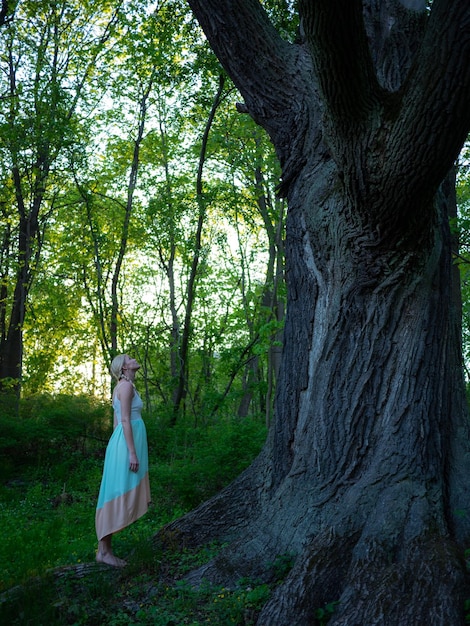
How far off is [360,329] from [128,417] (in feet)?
8.05

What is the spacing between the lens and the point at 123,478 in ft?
19.1

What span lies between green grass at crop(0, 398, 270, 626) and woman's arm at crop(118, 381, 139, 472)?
773 mm

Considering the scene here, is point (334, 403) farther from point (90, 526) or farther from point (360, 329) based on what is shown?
point (90, 526)

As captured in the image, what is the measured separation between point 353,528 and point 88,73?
48.7ft

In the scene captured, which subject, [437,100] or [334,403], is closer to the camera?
[437,100]

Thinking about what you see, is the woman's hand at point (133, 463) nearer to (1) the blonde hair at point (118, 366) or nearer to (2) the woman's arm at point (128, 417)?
(2) the woman's arm at point (128, 417)

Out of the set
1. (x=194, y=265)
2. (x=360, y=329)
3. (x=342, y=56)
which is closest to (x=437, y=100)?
(x=342, y=56)

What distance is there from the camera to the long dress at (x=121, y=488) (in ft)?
18.7

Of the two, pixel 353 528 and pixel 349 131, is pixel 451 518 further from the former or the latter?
pixel 349 131

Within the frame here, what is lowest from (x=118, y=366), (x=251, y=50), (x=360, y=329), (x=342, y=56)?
(x=118, y=366)

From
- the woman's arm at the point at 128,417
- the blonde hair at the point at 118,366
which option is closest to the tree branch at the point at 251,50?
the blonde hair at the point at 118,366

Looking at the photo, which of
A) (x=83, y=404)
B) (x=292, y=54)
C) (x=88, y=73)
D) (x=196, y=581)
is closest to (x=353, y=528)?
(x=196, y=581)

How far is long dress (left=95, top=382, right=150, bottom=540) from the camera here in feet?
18.7

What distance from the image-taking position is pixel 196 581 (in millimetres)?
4957
